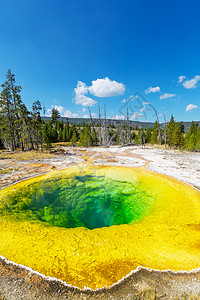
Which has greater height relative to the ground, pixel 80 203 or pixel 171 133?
pixel 171 133

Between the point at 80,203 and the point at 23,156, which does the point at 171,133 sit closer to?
the point at 80,203

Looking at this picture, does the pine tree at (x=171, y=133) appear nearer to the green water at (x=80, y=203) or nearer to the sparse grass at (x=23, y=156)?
the green water at (x=80, y=203)

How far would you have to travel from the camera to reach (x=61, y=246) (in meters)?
4.41

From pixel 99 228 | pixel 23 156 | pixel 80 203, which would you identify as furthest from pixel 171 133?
pixel 99 228

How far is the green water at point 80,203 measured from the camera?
6793mm

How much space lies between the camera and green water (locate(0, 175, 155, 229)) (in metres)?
6.79

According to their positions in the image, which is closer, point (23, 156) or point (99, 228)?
point (99, 228)

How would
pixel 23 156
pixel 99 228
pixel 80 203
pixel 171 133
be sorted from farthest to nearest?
1. pixel 171 133
2. pixel 23 156
3. pixel 80 203
4. pixel 99 228

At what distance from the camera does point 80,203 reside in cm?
845

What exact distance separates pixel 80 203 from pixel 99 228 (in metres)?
3.19

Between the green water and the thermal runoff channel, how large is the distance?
0.05 meters

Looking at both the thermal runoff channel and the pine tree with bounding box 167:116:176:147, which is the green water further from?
the pine tree with bounding box 167:116:176:147

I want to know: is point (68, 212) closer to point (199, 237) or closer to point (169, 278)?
point (169, 278)

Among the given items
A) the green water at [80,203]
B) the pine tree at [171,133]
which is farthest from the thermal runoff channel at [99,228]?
the pine tree at [171,133]
